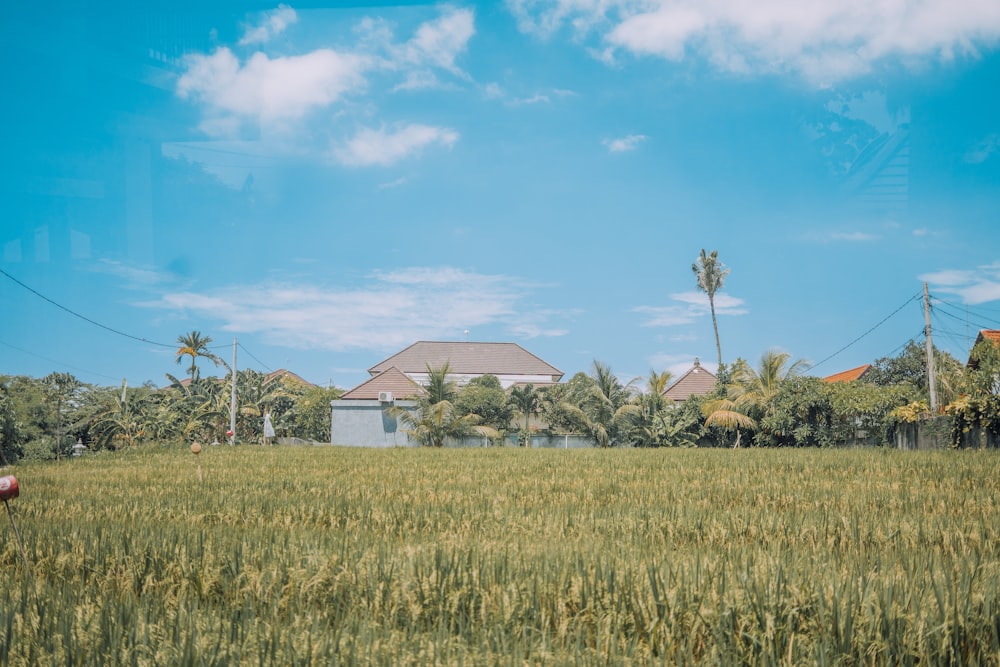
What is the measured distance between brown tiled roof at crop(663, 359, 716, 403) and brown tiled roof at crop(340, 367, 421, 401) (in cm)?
2009

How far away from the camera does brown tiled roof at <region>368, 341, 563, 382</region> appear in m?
63.7

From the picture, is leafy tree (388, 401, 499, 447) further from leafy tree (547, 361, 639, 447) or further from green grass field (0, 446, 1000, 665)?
green grass field (0, 446, 1000, 665)

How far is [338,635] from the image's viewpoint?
107 inches

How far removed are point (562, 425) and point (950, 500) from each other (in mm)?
Answer: 33300

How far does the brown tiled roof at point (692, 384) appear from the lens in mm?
52094

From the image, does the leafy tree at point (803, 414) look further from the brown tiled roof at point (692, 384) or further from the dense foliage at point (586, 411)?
the brown tiled roof at point (692, 384)

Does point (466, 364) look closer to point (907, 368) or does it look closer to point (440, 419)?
point (440, 419)

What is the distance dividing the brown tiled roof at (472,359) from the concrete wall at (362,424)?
17135mm

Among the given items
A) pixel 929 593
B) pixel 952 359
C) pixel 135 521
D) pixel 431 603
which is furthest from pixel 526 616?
pixel 952 359

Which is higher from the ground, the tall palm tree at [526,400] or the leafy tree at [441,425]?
the tall palm tree at [526,400]

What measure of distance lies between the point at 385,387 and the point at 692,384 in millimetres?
24982

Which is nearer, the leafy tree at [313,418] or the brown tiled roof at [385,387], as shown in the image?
the brown tiled roof at [385,387]

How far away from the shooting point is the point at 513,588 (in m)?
3.13

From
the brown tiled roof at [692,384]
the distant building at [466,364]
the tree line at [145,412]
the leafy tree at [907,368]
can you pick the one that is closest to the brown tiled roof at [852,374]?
the leafy tree at [907,368]
